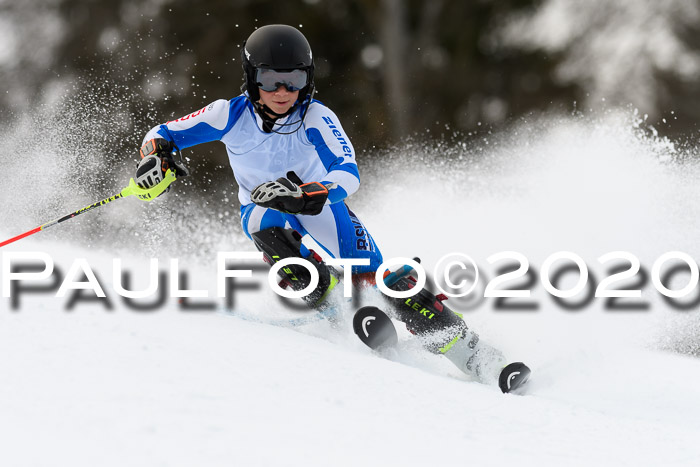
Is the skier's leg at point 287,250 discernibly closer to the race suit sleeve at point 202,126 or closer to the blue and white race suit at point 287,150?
the blue and white race suit at point 287,150

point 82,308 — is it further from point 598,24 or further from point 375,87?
A: point 598,24

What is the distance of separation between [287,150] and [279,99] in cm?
30

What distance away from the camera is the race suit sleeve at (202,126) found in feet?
12.8

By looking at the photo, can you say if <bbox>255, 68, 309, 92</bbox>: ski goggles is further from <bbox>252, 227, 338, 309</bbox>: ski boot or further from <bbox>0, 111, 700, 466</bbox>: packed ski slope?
<bbox>0, 111, 700, 466</bbox>: packed ski slope

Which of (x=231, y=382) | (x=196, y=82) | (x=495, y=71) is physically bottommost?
(x=231, y=382)

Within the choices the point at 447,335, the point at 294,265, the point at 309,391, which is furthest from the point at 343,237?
the point at 309,391

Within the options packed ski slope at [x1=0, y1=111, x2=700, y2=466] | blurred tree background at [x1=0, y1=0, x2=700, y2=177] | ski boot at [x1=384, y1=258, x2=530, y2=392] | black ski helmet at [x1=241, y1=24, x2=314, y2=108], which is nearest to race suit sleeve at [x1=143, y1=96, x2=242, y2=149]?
black ski helmet at [x1=241, y1=24, x2=314, y2=108]

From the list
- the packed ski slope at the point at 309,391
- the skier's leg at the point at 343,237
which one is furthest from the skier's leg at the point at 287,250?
the packed ski slope at the point at 309,391

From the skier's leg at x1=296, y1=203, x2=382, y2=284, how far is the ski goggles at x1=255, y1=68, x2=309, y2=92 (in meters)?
0.62

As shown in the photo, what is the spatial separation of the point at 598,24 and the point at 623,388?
57.0 feet

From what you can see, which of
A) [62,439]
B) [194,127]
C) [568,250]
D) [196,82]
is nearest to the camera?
[62,439]

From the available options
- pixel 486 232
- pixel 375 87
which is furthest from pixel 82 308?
pixel 375 87

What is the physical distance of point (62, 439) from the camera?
1972 millimetres

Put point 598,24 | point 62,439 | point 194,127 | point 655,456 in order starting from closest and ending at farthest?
point 62,439
point 655,456
point 194,127
point 598,24
